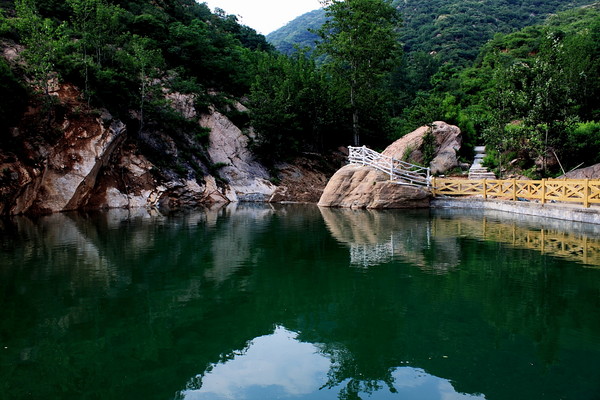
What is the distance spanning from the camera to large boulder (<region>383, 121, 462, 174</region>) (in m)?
29.6

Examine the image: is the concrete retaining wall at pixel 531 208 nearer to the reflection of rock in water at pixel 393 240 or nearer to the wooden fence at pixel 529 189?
the wooden fence at pixel 529 189

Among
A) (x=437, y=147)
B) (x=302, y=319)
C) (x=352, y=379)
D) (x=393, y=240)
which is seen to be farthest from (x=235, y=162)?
(x=352, y=379)

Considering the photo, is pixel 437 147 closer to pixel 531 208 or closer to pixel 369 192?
pixel 369 192

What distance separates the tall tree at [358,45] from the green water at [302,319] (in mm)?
23932

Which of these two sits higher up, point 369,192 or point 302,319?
point 369,192

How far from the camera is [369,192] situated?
992 inches

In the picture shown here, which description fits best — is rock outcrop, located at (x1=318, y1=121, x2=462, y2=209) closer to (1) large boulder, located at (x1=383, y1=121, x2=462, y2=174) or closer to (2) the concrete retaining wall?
(1) large boulder, located at (x1=383, y1=121, x2=462, y2=174)

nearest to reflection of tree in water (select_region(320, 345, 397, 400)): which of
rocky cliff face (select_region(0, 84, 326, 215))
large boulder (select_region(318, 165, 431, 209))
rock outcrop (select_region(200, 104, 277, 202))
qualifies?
large boulder (select_region(318, 165, 431, 209))

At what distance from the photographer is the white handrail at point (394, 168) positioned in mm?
25391

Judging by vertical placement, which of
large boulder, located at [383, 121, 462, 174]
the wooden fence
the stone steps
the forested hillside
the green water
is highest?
the forested hillside

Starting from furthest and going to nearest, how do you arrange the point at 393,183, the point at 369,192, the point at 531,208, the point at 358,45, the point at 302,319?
the point at 358,45
the point at 369,192
the point at 393,183
the point at 531,208
the point at 302,319

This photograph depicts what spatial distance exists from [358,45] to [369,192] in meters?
14.3

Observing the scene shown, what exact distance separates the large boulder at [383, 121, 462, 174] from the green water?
628 inches

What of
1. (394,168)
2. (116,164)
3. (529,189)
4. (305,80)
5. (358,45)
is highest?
(358,45)
